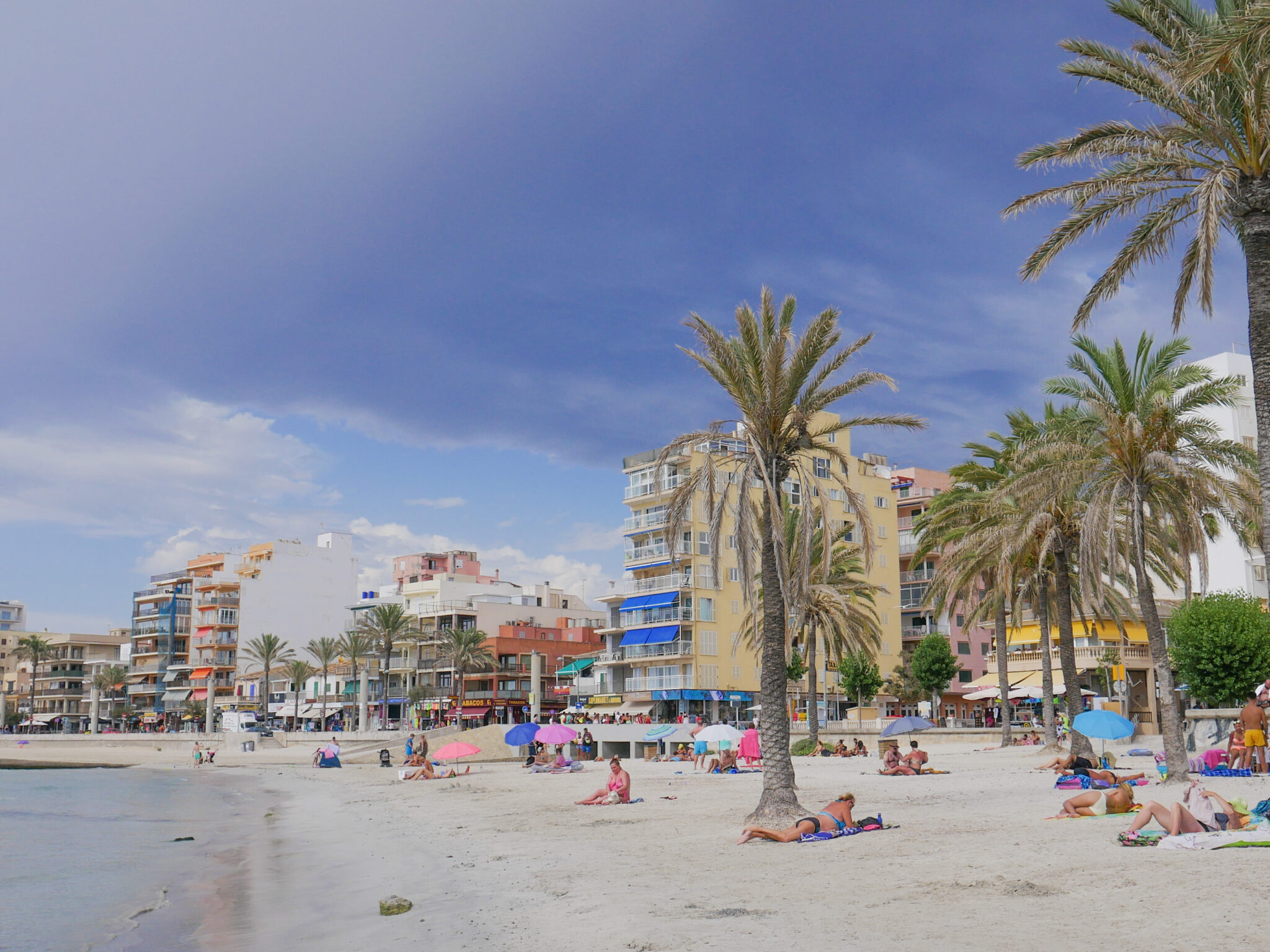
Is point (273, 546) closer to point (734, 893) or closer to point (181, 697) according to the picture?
point (181, 697)

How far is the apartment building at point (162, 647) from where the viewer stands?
116m

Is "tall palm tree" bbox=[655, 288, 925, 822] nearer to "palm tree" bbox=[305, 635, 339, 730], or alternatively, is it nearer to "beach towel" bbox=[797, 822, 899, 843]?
"beach towel" bbox=[797, 822, 899, 843]

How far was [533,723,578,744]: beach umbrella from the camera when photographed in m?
38.7

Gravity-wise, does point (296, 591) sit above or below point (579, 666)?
Result: above

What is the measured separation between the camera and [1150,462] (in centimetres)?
2112

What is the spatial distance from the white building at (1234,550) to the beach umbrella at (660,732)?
123ft

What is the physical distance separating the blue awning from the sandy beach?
43560mm

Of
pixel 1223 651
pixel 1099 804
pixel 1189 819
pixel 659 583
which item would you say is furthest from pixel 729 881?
pixel 659 583

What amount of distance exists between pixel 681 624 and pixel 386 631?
2754 centimetres

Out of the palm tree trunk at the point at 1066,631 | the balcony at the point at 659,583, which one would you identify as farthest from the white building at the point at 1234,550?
the palm tree trunk at the point at 1066,631

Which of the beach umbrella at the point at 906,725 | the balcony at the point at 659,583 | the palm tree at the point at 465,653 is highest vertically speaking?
the balcony at the point at 659,583

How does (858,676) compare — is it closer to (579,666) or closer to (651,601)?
(651,601)

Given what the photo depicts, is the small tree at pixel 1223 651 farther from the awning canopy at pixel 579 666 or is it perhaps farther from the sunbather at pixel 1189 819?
the awning canopy at pixel 579 666

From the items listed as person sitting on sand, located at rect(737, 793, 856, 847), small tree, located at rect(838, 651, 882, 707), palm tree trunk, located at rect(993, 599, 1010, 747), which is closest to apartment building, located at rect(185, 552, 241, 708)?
small tree, located at rect(838, 651, 882, 707)
